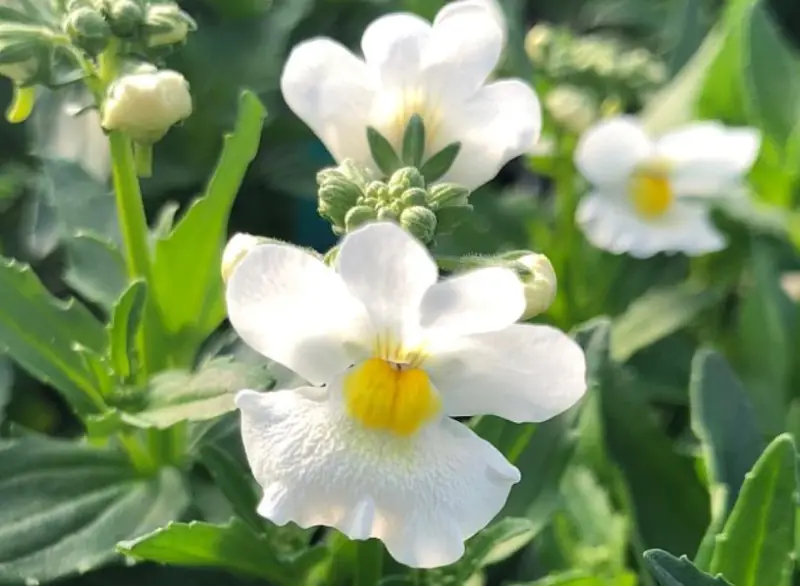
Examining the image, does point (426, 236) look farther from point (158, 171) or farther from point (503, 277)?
point (158, 171)

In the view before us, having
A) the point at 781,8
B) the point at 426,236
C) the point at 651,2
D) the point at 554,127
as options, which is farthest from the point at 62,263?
the point at 781,8

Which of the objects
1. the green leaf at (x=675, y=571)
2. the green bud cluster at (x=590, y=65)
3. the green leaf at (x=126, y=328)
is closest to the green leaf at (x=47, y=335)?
the green leaf at (x=126, y=328)

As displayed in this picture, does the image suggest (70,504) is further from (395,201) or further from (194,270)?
(395,201)

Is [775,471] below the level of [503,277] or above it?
below

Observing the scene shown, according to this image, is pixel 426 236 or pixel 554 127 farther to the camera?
pixel 554 127

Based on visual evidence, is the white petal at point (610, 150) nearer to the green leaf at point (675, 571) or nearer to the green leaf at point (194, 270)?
the green leaf at point (194, 270)

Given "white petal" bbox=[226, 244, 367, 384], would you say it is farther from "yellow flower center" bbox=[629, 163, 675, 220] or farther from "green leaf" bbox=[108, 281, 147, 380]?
"yellow flower center" bbox=[629, 163, 675, 220]
